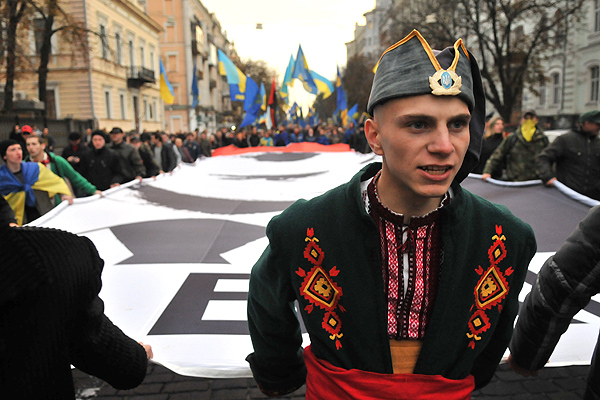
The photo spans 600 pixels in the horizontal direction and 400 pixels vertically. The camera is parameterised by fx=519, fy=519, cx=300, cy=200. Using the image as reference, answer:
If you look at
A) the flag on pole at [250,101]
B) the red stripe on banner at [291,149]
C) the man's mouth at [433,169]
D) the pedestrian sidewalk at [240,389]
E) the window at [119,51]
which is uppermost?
the window at [119,51]

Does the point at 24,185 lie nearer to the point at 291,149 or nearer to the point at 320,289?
the point at 320,289

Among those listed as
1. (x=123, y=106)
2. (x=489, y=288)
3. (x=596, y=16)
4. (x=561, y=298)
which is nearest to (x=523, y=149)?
(x=561, y=298)

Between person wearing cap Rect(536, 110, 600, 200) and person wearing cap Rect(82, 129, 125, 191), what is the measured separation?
5.81 meters

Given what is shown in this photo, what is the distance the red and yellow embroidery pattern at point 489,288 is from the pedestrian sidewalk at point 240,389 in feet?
7.59

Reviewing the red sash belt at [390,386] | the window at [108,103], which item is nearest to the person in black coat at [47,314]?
the red sash belt at [390,386]

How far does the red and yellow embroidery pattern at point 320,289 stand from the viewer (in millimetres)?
1688

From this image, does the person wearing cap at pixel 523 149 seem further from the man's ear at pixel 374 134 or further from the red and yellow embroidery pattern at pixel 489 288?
the man's ear at pixel 374 134

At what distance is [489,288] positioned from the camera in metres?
1.69

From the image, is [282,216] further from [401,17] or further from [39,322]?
[401,17]

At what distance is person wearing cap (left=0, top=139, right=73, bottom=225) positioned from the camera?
5.34 metres

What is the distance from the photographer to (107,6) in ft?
107

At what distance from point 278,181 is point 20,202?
3.70 m

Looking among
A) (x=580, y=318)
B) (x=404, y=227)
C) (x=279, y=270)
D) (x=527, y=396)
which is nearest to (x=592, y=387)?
(x=404, y=227)

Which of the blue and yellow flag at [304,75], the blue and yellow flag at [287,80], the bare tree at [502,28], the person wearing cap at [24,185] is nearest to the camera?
the person wearing cap at [24,185]
